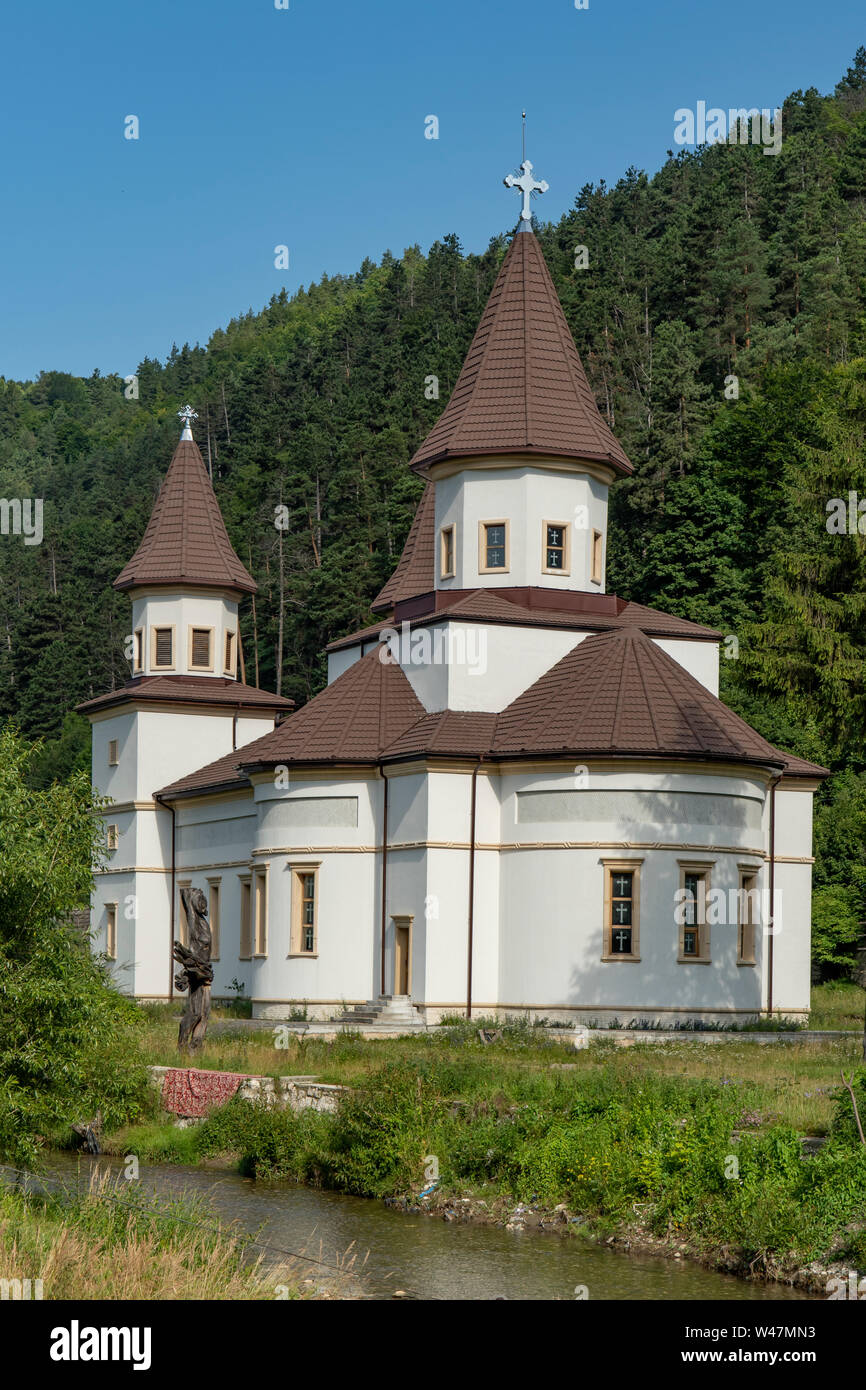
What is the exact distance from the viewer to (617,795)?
1181 inches

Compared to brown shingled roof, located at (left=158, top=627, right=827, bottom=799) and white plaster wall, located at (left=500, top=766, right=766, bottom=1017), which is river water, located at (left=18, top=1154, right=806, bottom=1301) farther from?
brown shingled roof, located at (left=158, top=627, right=827, bottom=799)

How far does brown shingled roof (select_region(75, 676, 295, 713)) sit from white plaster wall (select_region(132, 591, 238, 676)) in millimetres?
289

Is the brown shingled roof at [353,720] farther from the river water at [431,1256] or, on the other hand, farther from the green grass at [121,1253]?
the green grass at [121,1253]

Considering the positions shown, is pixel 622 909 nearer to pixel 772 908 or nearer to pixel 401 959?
pixel 401 959

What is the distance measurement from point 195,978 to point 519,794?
287 inches

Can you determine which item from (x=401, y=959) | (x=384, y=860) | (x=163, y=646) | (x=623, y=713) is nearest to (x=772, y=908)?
(x=623, y=713)

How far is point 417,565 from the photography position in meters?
40.2

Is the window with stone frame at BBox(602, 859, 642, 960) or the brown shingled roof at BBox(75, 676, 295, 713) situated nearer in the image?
the window with stone frame at BBox(602, 859, 642, 960)

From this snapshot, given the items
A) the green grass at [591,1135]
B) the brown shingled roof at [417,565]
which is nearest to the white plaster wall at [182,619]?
the brown shingled roof at [417,565]

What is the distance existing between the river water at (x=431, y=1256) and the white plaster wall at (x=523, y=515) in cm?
1768

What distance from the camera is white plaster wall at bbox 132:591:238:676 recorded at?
143 ft

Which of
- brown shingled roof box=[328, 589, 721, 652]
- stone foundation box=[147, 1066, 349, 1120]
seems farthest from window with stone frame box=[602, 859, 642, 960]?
stone foundation box=[147, 1066, 349, 1120]

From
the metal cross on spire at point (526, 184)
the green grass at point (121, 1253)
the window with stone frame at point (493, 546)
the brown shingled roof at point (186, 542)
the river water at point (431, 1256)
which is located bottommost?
the river water at point (431, 1256)

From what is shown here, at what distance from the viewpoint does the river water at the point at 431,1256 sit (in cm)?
1410
